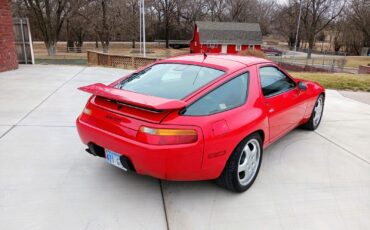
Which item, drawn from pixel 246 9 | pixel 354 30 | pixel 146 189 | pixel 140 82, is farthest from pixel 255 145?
pixel 246 9

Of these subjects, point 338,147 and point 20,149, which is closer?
point 20,149

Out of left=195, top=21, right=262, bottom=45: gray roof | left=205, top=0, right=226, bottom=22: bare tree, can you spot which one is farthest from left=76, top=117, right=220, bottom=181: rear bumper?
left=205, top=0, right=226, bottom=22: bare tree

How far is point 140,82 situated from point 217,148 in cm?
128

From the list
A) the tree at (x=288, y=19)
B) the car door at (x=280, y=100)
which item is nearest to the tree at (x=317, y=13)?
the tree at (x=288, y=19)

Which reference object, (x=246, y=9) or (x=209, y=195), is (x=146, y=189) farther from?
(x=246, y=9)

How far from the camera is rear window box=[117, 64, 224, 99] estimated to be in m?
3.03

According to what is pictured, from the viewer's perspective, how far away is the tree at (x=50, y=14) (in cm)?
3669

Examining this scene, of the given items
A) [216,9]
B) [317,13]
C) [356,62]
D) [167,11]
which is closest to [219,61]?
[356,62]

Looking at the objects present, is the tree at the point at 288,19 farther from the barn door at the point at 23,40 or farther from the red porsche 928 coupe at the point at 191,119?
the red porsche 928 coupe at the point at 191,119

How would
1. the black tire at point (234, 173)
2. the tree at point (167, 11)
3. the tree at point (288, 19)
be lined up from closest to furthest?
the black tire at point (234, 173) → the tree at point (288, 19) → the tree at point (167, 11)

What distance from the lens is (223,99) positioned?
116 inches

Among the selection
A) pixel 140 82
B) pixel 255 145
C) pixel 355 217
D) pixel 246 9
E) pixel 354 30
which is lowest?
pixel 355 217

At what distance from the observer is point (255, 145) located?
10.5ft

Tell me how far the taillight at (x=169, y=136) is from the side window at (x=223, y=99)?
0.21m
